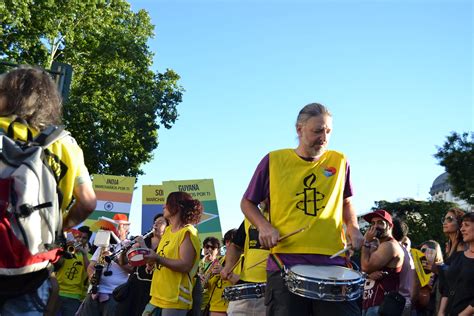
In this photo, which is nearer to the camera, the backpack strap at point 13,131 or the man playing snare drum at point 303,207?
the backpack strap at point 13,131

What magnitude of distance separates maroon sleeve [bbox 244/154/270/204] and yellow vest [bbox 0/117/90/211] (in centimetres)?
159

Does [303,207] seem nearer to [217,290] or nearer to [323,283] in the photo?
[323,283]

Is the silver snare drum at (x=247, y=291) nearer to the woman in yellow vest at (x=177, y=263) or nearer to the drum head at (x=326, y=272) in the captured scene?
the woman in yellow vest at (x=177, y=263)

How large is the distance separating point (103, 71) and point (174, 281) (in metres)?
26.2

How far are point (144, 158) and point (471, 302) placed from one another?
26219 mm

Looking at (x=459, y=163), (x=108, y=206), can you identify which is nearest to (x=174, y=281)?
(x=108, y=206)

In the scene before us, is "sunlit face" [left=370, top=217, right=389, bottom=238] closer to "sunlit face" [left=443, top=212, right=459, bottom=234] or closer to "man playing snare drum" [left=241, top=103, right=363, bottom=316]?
"sunlit face" [left=443, top=212, right=459, bottom=234]

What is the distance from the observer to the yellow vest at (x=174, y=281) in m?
7.49

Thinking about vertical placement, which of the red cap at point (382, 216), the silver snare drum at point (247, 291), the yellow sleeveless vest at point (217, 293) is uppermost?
the red cap at point (382, 216)

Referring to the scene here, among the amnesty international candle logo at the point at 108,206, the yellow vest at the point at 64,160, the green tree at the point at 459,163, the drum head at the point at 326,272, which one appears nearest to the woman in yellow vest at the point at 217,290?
the drum head at the point at 326,272

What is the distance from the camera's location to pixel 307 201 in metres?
5.02

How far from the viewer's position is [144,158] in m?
32.7

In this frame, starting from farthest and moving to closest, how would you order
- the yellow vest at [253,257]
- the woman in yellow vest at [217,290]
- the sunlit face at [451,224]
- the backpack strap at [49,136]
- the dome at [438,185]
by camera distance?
the dome at [438,185] < the woman in yellow vest at [217,290] < the sunlit face at [451,224] < the yellow vest at [253,257] < the backpack strap at [49,136]

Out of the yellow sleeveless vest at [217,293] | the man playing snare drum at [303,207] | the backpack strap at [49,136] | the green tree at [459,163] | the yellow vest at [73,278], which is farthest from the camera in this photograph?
the green tree at [459,163]
